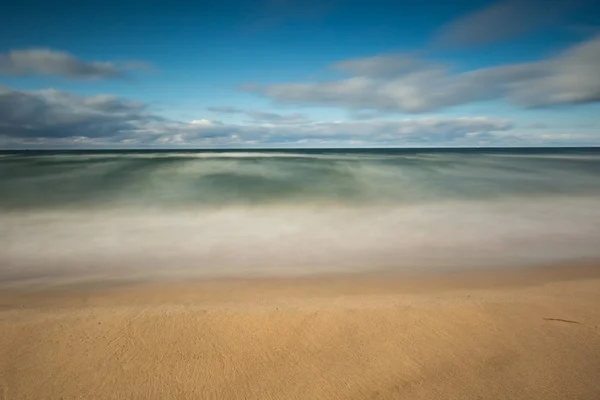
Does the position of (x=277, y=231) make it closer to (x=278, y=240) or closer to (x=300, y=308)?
(x=278, y=240)

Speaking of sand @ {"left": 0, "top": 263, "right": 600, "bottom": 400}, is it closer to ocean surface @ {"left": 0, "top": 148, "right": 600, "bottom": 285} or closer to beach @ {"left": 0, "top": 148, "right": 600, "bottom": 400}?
beach @ {"left": 0, "top": 148, "right": 600, "bottom": 400}

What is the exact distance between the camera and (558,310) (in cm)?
380

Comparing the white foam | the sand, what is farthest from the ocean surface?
the sand

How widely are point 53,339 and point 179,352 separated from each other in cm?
127

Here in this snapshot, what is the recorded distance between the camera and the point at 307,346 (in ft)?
10.4

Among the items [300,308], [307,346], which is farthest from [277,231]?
[307,346]

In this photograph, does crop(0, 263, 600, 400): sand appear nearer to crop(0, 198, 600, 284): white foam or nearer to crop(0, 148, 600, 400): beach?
crop(0, 148, 600, 400): beach

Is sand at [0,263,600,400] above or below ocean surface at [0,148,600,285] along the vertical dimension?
above

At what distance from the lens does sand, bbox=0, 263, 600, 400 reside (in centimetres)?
267

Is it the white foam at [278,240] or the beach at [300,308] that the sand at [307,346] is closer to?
the beach at [300,308]

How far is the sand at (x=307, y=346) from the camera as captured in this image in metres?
2.67

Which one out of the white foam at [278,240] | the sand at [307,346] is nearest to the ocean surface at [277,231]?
the white foam at [278,240]

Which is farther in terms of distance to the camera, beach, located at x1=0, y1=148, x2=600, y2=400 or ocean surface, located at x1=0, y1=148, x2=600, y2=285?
ocean surface, located at x1=0, y1=148, x2=600, y2=285

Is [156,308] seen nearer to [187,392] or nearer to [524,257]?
[187,392]
